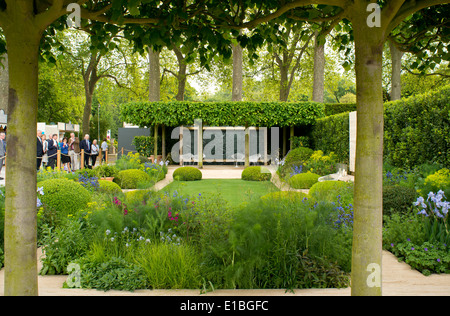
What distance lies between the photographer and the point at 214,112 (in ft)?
59.0

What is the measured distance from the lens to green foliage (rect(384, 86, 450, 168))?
293 inches

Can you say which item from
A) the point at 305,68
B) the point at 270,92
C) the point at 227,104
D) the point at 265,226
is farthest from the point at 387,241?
the point at 270,92

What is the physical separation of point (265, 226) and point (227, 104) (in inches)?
571

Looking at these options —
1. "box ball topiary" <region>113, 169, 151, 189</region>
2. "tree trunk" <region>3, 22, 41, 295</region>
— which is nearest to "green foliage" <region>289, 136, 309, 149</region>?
"box ball topiary" <region>113, 169, 151, 189</region>

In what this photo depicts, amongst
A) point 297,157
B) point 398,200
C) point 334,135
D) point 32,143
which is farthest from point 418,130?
point 32,143

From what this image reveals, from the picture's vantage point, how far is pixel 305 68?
27.6m

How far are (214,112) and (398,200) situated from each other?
12.6 meters

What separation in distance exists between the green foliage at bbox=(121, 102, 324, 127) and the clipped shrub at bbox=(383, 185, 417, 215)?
38.9ft

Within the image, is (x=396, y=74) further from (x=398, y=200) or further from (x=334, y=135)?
(x=398, y=200)

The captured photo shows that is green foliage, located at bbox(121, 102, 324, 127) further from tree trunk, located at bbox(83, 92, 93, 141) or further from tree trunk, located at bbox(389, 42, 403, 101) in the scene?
tree trunk, located at bbox(83, 92, 93, 141)

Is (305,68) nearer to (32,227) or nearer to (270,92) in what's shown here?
(270,92)

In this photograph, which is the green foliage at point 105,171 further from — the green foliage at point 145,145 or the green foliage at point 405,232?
the green foliage at point 405,232

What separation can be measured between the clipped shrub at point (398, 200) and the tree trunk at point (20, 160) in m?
5.49

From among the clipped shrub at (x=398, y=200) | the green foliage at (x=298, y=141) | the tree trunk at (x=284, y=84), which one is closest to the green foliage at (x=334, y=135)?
the green foliage at (x=298, y=141)
